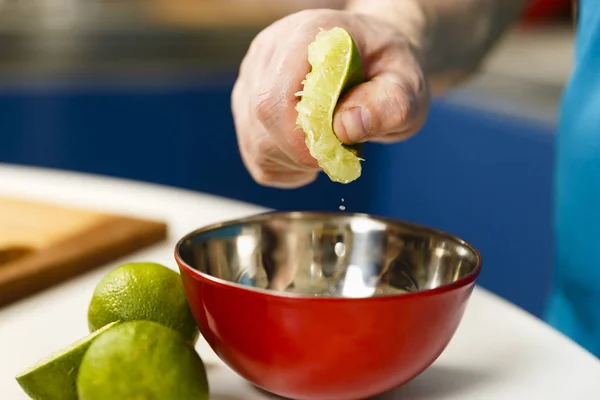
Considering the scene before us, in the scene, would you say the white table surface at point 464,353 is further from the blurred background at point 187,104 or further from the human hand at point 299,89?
the blurred background at point 187,104

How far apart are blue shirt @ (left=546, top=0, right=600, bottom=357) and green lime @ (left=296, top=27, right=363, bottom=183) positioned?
0.37 m

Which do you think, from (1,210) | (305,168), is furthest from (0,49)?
(305,168)

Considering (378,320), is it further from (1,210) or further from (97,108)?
(97,108)

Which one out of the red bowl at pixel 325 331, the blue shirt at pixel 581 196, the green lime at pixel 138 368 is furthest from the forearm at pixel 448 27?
the green lime at pixel 138 368

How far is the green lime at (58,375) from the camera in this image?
52 centimetres

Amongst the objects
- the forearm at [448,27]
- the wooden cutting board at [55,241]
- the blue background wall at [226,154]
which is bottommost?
the blue background wall at [226,154]

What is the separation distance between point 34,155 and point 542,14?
4.51 feet

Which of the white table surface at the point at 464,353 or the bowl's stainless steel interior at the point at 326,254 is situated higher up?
the bowl's stainless steel interior at the point at 326,254

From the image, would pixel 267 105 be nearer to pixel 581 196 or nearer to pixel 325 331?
pixel 325 331

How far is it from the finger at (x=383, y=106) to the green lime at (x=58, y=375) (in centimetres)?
22

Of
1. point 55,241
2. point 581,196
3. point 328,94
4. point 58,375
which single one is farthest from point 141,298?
point 581,196

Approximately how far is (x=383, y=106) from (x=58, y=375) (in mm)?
294

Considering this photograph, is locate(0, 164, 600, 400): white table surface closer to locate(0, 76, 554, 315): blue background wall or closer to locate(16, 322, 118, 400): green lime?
locate(16, 322, 118, 400): green lime

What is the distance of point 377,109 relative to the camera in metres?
0.62
